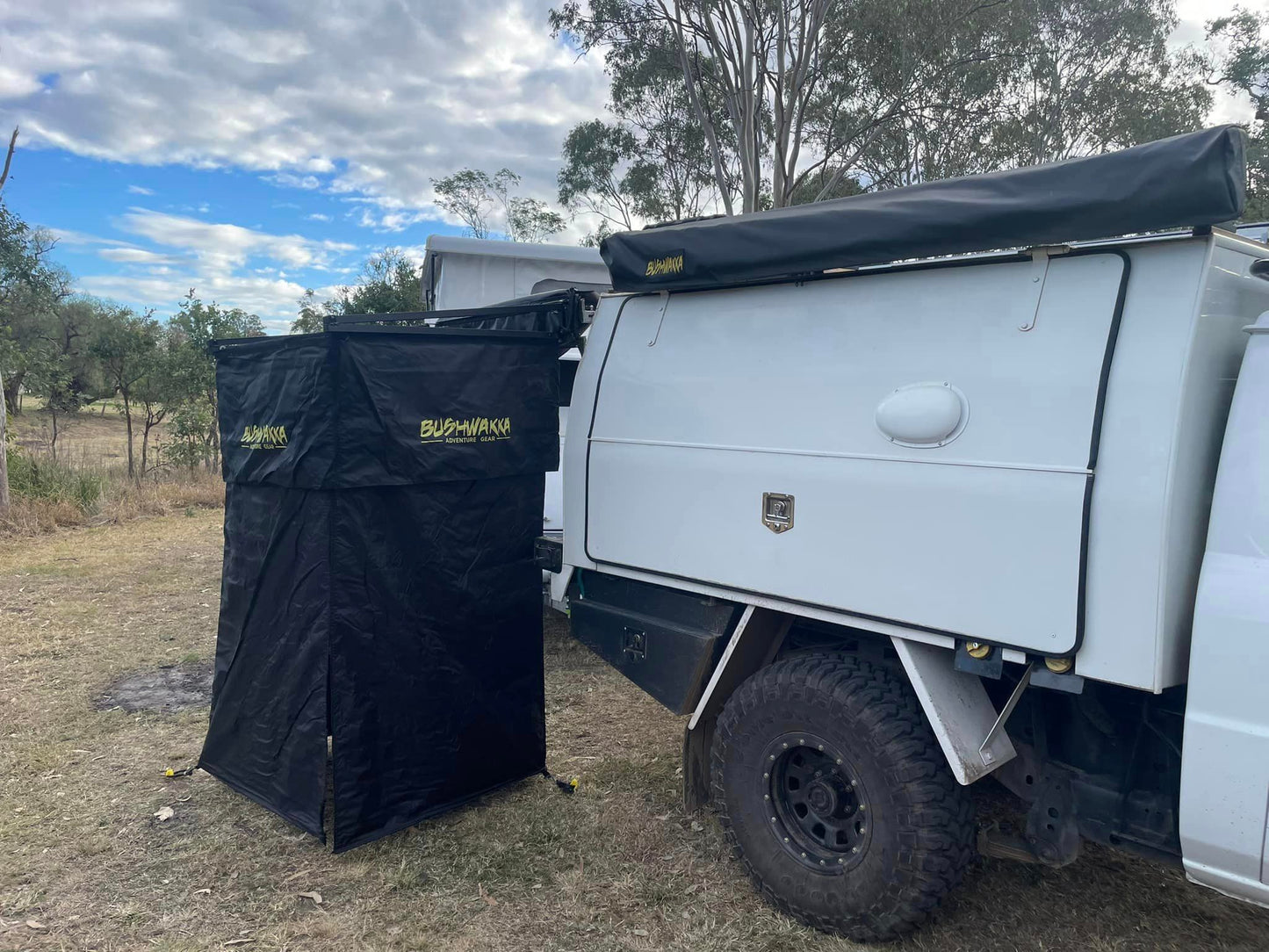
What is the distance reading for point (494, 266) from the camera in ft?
29.0

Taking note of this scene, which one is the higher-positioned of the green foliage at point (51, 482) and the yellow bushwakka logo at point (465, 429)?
the yellow bushwakka logo at point (465, 429)

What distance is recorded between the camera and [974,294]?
271 centimetres

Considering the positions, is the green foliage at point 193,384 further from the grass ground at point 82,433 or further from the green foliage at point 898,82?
the green foliage at point 898,82

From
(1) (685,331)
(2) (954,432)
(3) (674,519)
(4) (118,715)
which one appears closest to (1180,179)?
(2) (954,432)

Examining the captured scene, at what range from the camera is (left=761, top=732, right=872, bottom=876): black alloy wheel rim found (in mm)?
2918

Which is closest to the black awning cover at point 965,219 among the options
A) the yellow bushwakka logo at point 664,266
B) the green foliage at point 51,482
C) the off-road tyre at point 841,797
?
the yellow bushwakka logo at point 664,266

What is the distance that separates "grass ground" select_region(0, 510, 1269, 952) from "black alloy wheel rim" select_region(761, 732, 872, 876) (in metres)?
0.30

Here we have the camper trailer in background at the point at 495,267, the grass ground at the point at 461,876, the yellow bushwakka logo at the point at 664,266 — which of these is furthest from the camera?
the camper trailer in background at the point at 495,267

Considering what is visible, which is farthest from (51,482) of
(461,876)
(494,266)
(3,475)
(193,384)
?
(461,876)

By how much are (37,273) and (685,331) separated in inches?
721

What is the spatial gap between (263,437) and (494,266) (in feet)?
17.8

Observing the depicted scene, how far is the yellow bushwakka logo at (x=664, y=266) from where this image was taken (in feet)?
11.5

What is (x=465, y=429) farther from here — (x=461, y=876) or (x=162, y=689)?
(x=162, y=689)

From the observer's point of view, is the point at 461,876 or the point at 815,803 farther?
the point at 461,876
